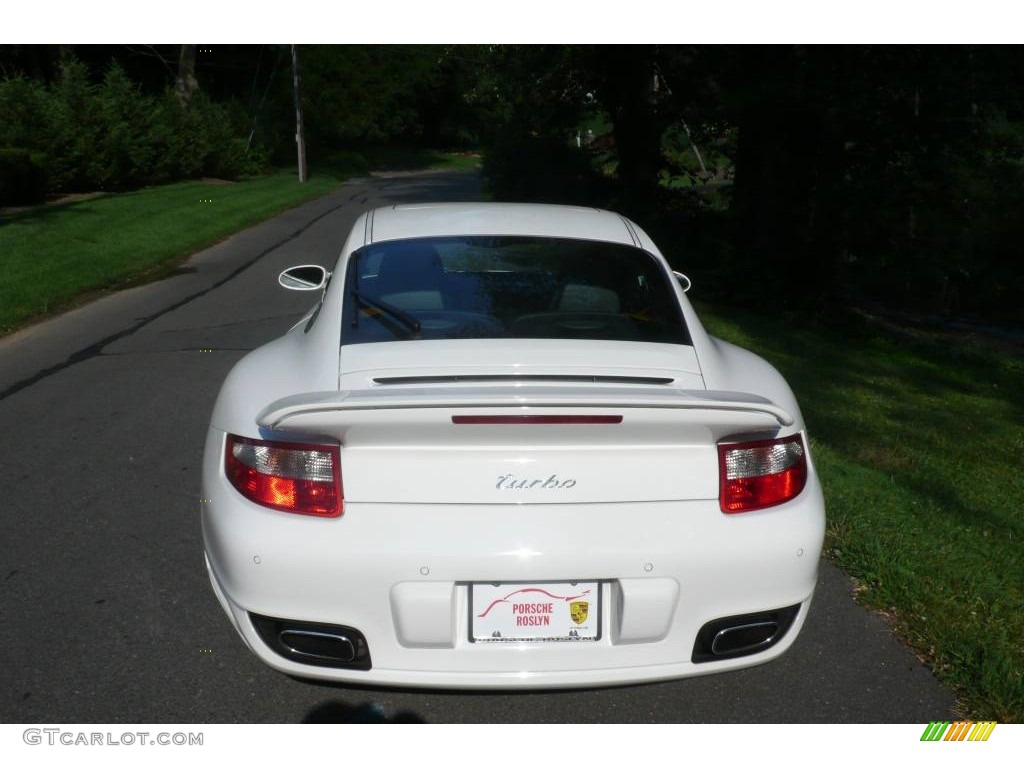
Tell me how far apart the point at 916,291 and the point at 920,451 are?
16.5m

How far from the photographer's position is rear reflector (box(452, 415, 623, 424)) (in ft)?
9.20

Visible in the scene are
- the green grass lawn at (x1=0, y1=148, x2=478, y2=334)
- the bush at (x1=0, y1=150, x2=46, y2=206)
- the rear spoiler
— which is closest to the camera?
the rear spoiler

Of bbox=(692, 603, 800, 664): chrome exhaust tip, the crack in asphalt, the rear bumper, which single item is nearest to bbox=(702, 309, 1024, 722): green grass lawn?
bbox=(692, 603, 800, 664): chrome exhaust tip

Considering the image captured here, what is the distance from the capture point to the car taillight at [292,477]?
287 cm

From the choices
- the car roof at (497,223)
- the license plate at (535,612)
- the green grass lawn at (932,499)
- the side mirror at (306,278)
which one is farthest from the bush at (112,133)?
the license plate at (535,612)

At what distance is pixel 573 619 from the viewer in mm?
2855

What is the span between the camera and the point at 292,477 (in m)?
2.91

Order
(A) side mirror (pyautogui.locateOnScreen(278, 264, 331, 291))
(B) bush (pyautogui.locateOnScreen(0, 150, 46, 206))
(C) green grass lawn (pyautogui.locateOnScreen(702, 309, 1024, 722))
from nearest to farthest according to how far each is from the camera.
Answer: (C) green grass lawn (pyautogui.locateOnScreen(702, 309, 1024, 722)), (A) side mirror (pyautogui.locateOnScreen(278, 264, 331, 291)), (B) bush (pyautogui.locateOnScreen(0, 150, 46, 206))

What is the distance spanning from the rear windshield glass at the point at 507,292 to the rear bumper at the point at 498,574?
0.89m

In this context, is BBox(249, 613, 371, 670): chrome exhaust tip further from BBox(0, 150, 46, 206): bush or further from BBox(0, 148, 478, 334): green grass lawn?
BBox(0, 150, 46, 206): bush

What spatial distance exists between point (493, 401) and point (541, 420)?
153 mm

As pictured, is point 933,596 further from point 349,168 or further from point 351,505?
point 349,168

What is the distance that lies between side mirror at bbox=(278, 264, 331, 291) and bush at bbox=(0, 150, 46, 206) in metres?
20.9
